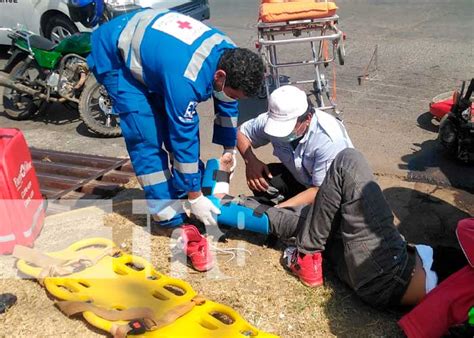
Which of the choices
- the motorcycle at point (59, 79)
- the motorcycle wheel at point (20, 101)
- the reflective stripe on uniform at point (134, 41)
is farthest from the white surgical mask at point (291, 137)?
the motorcycle wheel at point (20, 101)

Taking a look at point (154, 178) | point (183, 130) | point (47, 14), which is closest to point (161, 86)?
point (183, 130)

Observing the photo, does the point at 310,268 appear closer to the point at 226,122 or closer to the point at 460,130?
the point at 226,122

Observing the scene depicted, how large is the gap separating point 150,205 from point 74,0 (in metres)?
2.91

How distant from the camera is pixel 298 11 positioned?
4.50 meters

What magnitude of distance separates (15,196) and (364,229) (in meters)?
1.99

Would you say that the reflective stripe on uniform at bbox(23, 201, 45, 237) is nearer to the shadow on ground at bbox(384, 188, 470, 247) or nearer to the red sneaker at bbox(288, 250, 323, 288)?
the red sneaker at bbox(288, 250, 323, 288)

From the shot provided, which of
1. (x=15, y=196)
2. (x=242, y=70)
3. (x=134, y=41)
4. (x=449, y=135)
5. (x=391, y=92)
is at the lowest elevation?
(x=391, y=92)

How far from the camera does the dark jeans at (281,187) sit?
11.2 feet

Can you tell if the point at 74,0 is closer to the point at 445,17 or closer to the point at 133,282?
the point at 133,282

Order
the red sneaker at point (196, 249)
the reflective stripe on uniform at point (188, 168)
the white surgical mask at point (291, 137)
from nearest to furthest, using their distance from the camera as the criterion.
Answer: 1. the reflective stripe on uniform at point (188, 168)
2. the white surgical mask at point (291, 137)
3. the red sneaker at point (196, 249)

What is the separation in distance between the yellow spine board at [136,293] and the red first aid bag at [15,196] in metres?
0.23

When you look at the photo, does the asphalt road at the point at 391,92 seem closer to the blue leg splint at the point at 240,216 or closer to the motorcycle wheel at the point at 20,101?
the motorcycle wheel at the point at 20,101

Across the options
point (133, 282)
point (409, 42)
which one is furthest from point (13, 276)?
point (409, 42)

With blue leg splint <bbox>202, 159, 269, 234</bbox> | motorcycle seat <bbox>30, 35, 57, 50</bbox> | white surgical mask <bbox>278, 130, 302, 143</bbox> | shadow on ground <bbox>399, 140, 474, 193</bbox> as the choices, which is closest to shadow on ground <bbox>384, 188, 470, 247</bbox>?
shadow on ground <bbox>399, 140, 474, 193</bbox>
